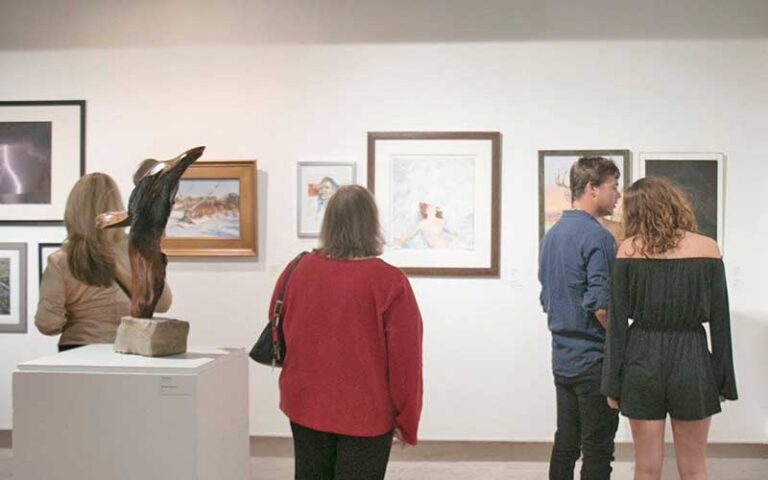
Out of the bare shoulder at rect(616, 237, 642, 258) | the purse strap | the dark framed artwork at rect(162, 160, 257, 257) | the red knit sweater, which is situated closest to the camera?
the red knit sweater

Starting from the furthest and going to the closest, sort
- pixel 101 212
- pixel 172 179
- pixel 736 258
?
pixel 736 258
pixel 101 212
pixel 172 179

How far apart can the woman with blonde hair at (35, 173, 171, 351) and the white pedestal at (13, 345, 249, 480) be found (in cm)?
45

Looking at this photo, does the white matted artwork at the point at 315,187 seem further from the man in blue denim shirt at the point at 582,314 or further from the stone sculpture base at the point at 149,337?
the stone sculpture base at the point at 149,337

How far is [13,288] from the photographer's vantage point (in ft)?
12.8

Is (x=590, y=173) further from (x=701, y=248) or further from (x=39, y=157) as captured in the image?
(x=39, y=157)

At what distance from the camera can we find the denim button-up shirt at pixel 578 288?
2.45m

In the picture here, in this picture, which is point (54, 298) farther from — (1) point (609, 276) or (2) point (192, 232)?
(1) point (609, 276)

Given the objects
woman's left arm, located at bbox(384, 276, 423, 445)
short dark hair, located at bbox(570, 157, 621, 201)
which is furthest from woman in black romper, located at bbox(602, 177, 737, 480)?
woman's left arm, located at bbox(384, 276, 423, 445)

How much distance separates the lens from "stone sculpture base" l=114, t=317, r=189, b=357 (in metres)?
2.12

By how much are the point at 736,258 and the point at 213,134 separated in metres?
3.07

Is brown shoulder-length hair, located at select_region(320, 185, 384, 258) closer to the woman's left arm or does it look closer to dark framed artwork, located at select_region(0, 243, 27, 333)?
the woman's left arm

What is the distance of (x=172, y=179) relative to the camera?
2.15 m

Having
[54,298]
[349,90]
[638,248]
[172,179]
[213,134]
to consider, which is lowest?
[54,298]

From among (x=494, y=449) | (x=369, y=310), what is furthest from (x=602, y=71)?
(x=369, y=310)
